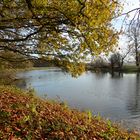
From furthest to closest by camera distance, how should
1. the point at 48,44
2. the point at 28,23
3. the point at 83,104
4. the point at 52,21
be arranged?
the point at 83,104 → the point at 48,44 → the point at 28,23 → the point at 52,21

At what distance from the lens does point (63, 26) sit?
509 inches

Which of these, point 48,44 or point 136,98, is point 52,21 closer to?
point 48,44

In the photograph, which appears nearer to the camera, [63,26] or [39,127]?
[39,127]

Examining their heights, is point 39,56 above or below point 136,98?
above

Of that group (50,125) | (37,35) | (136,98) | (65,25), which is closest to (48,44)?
(37,35)

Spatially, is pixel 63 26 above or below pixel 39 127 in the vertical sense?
above

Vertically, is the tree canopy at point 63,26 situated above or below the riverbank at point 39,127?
above

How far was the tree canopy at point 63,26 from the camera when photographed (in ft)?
36.1

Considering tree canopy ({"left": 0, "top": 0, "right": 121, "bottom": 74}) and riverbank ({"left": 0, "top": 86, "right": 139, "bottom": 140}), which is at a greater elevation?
tree canopy ({"left": 0, "top": 0, "right": 121, "bottom": 74})

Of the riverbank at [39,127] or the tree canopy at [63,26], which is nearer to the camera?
the riverbank at [39,127]

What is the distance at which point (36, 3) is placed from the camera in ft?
35.7

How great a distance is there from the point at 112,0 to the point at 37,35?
164 inches

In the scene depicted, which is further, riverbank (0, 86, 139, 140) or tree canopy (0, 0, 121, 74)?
tree canopy (0, 0, 121, 74)

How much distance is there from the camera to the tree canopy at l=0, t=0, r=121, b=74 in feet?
36.1
